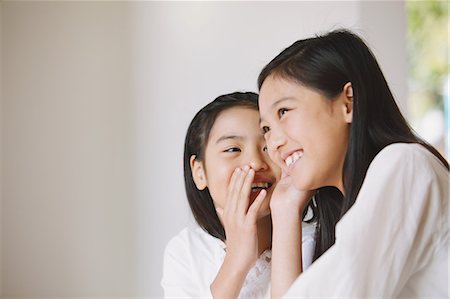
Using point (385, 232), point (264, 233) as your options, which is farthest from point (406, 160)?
point (264, 233)

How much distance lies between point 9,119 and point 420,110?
588 centimetres

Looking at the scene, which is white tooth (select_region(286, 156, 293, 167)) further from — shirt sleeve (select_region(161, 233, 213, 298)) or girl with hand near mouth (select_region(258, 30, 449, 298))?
shirt sleeve (select_region(161, 233, 213, 298))

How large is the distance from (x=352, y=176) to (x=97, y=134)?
1.14 meters

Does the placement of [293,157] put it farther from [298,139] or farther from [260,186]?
[260,186]

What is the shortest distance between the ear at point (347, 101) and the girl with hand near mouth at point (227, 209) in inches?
10.8

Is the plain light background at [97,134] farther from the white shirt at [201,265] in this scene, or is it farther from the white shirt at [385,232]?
the white shirt at [385,232]

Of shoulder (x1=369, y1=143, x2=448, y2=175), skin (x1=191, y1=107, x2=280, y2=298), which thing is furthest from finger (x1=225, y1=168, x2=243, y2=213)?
shoulder (x1=369, y1=143, x2=448, y2=175)

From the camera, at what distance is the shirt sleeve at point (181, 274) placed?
1.43 metres

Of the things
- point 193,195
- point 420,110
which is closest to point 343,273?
point 193,195

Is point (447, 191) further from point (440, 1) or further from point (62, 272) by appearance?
point (440, 1)

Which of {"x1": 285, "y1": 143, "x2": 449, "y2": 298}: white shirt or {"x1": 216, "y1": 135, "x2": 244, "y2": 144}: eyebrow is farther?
{"x1": 216, "y1": 135, "x2": 244, "y2": 144}: eyebrow

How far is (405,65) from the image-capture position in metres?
2.16

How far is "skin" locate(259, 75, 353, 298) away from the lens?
1.08 m

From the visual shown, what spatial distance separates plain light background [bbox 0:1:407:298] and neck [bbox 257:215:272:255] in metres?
0.68
